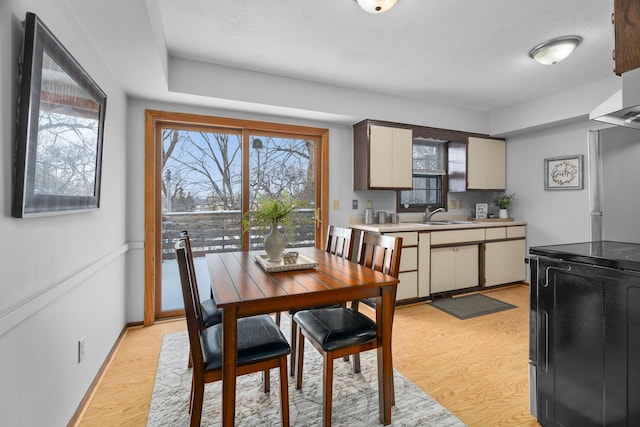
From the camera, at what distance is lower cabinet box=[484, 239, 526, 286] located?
398cm

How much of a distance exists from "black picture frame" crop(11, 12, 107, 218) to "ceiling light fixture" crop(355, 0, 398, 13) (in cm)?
158

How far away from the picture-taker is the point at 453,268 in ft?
12.3

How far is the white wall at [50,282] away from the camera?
111cm

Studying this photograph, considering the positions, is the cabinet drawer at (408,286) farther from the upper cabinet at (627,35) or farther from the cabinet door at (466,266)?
the upper cabinet at (627,35)

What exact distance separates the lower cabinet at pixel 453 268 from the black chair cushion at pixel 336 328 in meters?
2.11

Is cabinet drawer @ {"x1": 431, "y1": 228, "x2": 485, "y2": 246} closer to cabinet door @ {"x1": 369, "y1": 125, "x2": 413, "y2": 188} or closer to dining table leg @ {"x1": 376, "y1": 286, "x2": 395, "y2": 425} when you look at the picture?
cabinet door @ {"x1": 369, "y1": 125, "x2": 413, "y2": 188}

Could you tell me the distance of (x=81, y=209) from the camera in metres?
1.69

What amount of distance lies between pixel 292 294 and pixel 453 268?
2.94 metres

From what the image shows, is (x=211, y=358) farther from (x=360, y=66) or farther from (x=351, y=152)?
(x=351, y=152)

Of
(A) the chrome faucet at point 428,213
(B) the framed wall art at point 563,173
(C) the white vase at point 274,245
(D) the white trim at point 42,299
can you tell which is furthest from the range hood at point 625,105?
(B) the framed wall art at point 563,173

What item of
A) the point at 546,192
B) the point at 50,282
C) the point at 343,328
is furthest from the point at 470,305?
the point at 50,282

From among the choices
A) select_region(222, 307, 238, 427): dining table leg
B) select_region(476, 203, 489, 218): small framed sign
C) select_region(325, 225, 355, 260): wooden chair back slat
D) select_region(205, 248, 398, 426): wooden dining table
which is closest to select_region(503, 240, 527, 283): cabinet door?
select_region(476, 203, 489, 218): small framed sign

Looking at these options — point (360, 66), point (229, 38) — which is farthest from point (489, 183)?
point (229, 38)

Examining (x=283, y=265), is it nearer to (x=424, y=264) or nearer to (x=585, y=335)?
(x=585, y=335)
